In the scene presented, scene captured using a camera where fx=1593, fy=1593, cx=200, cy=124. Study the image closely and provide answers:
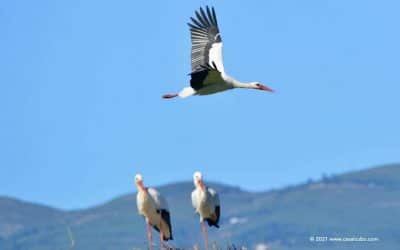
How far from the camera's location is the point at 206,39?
21.9 m

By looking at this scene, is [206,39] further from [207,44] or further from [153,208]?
[153,208]

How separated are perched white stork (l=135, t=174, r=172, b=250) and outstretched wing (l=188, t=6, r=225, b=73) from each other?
3131 mm

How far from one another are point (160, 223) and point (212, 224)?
1.02 meters

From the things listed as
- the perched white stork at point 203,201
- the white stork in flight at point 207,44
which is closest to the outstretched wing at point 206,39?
the white stork in flight at point 207,44

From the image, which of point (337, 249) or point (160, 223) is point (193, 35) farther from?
point (337, 249)

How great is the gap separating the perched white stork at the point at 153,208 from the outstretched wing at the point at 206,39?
3131mm

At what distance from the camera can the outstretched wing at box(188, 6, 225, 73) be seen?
21.8 m

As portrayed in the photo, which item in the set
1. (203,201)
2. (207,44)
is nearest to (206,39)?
(207,44)

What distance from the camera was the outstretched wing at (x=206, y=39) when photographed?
857 inches

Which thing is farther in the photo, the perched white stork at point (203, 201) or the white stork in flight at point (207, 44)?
the white stork in flight at point (207, 44)

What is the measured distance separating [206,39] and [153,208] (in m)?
3.68

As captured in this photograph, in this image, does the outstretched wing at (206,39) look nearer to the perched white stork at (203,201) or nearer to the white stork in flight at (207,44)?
the white stork in flight at (207,44)

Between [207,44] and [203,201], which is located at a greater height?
[207,44]

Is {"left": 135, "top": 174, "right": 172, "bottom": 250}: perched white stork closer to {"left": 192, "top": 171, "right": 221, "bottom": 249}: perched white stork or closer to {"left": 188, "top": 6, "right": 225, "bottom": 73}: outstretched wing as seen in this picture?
{"left": 192, "top": 171, "right": 221, "bottom": 249}: perched white stork
